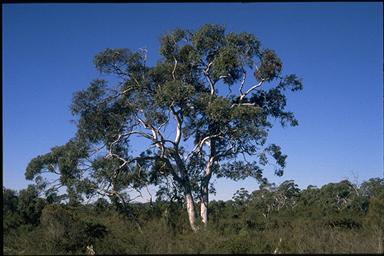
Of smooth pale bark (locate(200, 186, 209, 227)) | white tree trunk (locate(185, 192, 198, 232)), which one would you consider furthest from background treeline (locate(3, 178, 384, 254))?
smooth pale bark (locate(200, 186, 209, 227))

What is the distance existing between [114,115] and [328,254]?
1239cm

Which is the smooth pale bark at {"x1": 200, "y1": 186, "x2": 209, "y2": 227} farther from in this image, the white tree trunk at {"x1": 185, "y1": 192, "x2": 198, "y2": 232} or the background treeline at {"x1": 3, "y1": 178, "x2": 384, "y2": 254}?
the background treeline at {"x1": 3, "y1": 178, "x2": 384, "y2": 254}

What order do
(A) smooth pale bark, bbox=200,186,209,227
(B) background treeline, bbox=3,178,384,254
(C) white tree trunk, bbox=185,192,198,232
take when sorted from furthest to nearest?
(A) smooth pale bark, bbox=200,186,209,227 → (C) white tree trunk, bbox=185,192,198,232 → (B) background treeline, bbox=3,178,384,254

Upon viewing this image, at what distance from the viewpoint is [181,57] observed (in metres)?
21.8

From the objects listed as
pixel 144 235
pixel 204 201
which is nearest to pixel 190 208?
pixel 204 201

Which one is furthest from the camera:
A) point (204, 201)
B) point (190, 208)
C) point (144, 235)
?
point (204, 201)

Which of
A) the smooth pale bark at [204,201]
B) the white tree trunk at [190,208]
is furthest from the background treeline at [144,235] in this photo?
the smooth pale bark at [204,201]

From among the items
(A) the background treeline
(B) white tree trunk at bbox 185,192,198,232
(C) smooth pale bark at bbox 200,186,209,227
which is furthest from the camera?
(C) smooth pale bark at bbox 200,186,209,227

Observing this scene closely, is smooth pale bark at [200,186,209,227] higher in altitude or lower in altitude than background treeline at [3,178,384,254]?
higher

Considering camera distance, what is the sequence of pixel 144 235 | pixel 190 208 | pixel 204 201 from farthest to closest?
pixel 204 201 → pixel 190 208 → pixel 144 235

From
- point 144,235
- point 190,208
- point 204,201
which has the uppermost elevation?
point 204,201

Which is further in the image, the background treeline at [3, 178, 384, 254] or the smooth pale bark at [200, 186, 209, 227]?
the smooth pale bark at [200, 186, 209, 227]

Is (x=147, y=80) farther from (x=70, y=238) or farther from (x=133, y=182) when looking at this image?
(x=70, y=238)

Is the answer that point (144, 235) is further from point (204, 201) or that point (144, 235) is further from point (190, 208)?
point (204, 201)
